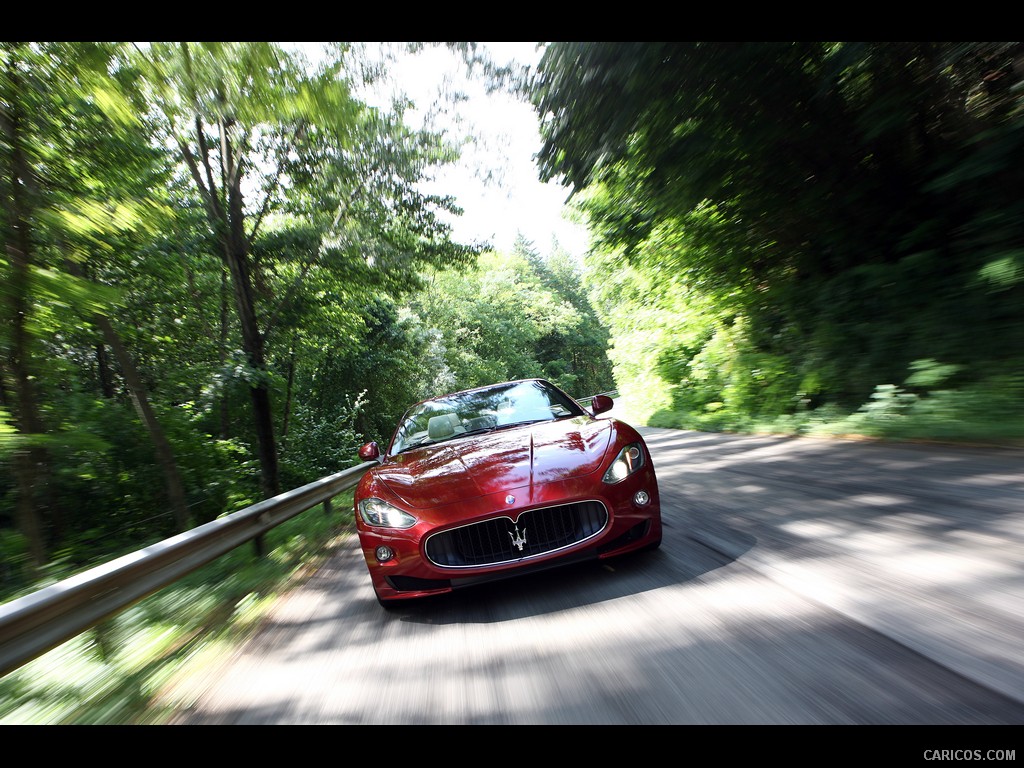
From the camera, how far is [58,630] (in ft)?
8.53

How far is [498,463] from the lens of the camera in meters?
3.78

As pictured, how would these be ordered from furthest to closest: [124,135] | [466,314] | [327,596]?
[466,314]
[124,135]
[327,596]

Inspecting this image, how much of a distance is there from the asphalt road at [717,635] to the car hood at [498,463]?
2.09 feet

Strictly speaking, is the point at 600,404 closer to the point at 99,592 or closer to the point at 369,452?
the point at 369,452

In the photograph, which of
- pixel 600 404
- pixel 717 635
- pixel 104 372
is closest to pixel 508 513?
pixel 717 635

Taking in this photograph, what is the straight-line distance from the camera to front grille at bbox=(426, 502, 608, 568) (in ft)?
10.7

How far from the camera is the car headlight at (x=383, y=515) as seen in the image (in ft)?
11.2

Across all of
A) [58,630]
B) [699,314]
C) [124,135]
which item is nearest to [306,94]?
[124,135]

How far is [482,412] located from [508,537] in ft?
6.97

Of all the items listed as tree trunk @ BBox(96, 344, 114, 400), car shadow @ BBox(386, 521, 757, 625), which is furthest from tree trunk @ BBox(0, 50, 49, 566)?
tree trunk @ BBox(96, 344, 114, 400)

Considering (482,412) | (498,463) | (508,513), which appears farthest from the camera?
(482,412)

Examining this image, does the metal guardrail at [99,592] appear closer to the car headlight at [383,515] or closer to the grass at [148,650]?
the grass at [148,650]
